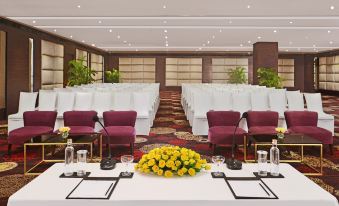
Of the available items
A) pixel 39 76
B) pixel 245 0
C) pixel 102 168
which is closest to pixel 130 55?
pixel 39 76

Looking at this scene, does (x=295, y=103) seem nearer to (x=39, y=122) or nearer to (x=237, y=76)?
(x=39, y=122)

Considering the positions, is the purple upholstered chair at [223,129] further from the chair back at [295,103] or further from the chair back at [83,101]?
the chair back at [83,101]

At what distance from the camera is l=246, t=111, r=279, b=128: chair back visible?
6852 millimetres

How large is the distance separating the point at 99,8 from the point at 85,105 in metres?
3.60

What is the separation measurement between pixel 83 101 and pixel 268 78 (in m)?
11.0

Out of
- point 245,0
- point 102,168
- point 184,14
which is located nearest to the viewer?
point 102,168

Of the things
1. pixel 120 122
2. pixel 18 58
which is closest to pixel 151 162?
pixel 120 122

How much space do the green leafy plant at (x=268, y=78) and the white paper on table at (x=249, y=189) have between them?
1484 centimetres

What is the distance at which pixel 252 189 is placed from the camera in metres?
2.53

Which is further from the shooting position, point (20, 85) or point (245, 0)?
point (20, 85)

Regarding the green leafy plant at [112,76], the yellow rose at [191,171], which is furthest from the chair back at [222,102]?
the green leafy plant at [112,76]

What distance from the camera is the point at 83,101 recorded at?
8.12 metres

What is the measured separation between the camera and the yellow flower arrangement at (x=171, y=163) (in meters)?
2.75

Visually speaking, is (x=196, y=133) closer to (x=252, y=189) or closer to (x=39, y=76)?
(x=252, y=189)
